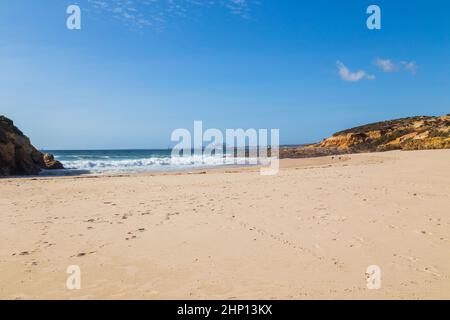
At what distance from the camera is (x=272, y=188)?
1119 cm

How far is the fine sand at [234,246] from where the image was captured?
393 cm

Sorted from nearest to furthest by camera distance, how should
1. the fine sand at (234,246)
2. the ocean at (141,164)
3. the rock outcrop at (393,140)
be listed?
the fine sand at (234,246)
the ocean at (141,164)
the rock outcrop at (393,140)

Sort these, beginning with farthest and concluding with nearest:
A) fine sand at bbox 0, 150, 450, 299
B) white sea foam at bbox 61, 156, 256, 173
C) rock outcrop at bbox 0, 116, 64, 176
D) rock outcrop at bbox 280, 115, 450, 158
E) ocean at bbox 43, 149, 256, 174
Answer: rock outcrop at bbox 280, 115, 450, 158 → white sea foam at bbox 61, 156, 256, 173 → ocean at bbox 43, 149, 256, 174 → rock outcrop at bbox 0, 116, 64, 176 → fine sand at bbox 0, 150, 450, 299

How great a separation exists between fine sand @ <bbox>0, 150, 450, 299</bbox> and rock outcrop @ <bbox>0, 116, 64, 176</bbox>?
14994 millimetres

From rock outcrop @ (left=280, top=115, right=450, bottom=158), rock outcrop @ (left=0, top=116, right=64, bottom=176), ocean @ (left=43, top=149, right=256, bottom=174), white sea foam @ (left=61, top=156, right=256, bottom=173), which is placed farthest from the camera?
rock outcrop @ (left=280, top=115, right=450, bottom=158)

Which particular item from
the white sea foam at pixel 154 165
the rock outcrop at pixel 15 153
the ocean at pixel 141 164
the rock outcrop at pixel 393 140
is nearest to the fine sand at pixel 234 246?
the rock outcrop at pixel 15 153

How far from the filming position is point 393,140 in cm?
3778

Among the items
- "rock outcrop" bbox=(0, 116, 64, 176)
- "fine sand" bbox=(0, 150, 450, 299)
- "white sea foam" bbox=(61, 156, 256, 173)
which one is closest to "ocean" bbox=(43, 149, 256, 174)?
"white sea foam" bbox=(61, 156, 256, 173)

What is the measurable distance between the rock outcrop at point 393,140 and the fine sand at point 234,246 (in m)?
23.5

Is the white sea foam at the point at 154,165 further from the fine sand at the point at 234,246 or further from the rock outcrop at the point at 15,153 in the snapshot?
the fine sand at the point at 234,246

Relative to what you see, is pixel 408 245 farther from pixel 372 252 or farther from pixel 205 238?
pixel 205 238

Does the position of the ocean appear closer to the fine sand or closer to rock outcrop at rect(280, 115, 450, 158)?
rock outcrop at rect(280, 115, 450, 158)

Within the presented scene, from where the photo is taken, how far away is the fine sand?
393 centimetres

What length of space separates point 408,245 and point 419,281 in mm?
1317
